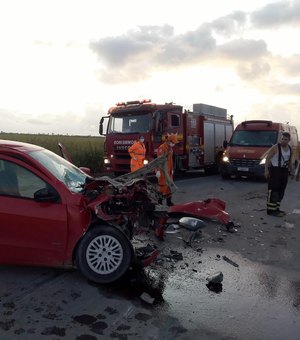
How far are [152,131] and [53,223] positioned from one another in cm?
1027

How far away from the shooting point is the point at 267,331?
375 centimetres

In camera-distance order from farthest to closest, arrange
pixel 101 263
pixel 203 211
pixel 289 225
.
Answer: pixel 289 225 → pixel 203 211 → pixel 101 263

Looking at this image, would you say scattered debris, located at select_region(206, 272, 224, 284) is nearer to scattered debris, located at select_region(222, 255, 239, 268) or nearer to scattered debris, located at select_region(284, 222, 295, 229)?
scattered debris, located at select_region(222, 255, 239, 268)

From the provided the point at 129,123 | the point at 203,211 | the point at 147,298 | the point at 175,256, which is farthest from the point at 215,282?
the point at 129,123

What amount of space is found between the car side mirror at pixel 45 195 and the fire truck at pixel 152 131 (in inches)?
395

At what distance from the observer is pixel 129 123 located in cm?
1536

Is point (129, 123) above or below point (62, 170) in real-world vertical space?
above

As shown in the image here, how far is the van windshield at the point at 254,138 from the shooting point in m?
17.2

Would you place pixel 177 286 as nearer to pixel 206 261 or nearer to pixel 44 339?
pixel 206 261

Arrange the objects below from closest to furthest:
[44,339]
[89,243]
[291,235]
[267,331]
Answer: [44,339] → [267,331] → [89,243] → [291,235]

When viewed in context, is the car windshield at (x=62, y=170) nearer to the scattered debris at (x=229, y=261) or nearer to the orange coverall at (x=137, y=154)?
the scattered debris at (x=229, y=261)

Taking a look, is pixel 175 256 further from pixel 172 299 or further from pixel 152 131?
pixel 152 131

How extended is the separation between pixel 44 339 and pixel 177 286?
179 cm

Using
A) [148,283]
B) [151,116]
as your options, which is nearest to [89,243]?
[148,283]
